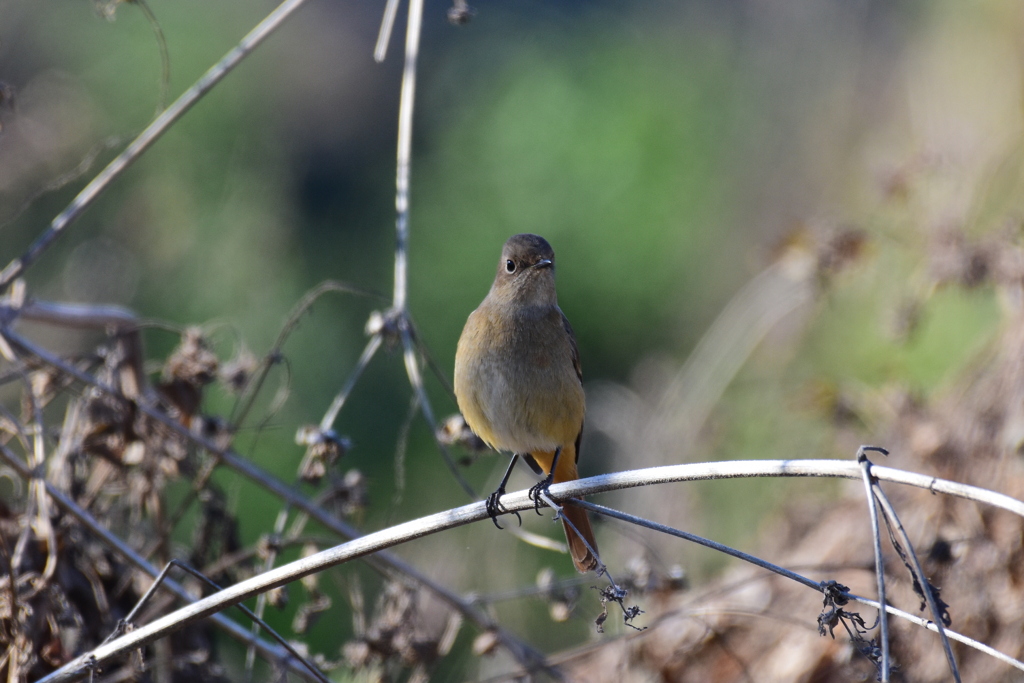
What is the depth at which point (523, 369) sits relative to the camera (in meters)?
3.39

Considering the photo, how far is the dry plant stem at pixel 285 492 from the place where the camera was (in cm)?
307

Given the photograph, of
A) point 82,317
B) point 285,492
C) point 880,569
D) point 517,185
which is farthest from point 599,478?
point 517,185

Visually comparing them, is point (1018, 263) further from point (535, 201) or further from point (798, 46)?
point (798, 46)

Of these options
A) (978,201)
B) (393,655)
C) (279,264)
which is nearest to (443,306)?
(279,264)

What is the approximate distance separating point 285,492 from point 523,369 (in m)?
0.95

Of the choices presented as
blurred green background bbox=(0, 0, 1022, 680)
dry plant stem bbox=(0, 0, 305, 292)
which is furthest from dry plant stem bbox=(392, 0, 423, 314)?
blurred green background bbox=(0, 0, 1022, 680)

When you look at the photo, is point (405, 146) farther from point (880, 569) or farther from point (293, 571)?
point (880, 569)

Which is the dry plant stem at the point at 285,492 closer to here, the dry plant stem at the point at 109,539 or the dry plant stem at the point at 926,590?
the dry plant stem at the point at 109,539

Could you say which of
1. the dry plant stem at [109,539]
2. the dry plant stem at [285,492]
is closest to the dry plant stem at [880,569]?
the dry plant stem at [285,492]

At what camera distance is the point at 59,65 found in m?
Answer: 9.80

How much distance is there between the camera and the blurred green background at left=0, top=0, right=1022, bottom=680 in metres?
6.90

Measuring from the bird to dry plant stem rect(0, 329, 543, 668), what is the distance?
0.38 metres

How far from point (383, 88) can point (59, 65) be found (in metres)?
5.24

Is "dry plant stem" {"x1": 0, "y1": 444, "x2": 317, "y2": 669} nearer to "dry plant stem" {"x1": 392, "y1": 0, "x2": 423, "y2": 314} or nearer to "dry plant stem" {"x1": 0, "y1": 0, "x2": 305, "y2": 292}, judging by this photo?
"dry plant stem" {"x1": 0, "y1": 0, "x2": 305, "y2": 292}
